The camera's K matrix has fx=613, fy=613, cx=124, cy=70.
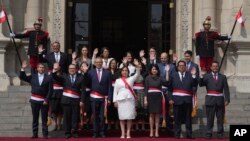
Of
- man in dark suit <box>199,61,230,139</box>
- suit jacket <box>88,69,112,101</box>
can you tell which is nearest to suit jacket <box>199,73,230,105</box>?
man in dark suit <box>199,61,230,139</box>

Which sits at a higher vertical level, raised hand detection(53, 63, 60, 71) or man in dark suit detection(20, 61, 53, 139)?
raised hand detection(53, 63, 60, 71)

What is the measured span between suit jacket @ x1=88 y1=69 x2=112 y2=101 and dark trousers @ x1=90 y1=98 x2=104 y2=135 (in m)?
0.24

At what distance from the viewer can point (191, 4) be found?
19125 mm

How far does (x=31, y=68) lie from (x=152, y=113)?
4033 millimetres

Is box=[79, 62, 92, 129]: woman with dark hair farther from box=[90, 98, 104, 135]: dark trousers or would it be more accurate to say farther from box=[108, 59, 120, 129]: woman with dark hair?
box=[108, 59, 120, 129]: woman with dark hair

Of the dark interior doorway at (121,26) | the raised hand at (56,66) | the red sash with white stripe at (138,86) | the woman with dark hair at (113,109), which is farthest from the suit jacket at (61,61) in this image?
the dark interior doorway at (121,26)

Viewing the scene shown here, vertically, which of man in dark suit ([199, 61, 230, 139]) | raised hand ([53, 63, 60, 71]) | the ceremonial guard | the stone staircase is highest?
the ceremonial guard

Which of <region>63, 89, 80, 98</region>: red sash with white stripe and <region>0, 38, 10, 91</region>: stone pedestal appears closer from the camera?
<region>63, 89, 80, 98</region>: red sash with white stripe

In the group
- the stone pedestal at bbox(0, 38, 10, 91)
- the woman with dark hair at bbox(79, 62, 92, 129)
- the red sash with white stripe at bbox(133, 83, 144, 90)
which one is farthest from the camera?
the stone pedestal at bbox(0, 38, 10, 91)

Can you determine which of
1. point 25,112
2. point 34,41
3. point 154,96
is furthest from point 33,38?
point 154,96

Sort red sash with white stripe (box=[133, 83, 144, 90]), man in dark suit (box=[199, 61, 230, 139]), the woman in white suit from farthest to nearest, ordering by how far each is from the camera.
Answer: red sash with white stripe (box=[133, 83, 144, 90]) → man in dark suit (box=[199, 61, 230, 139]) → the woman in white suit

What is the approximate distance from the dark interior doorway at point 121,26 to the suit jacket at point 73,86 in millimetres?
10778

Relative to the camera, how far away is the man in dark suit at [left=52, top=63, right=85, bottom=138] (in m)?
14.6

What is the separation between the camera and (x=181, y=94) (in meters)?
14.8
